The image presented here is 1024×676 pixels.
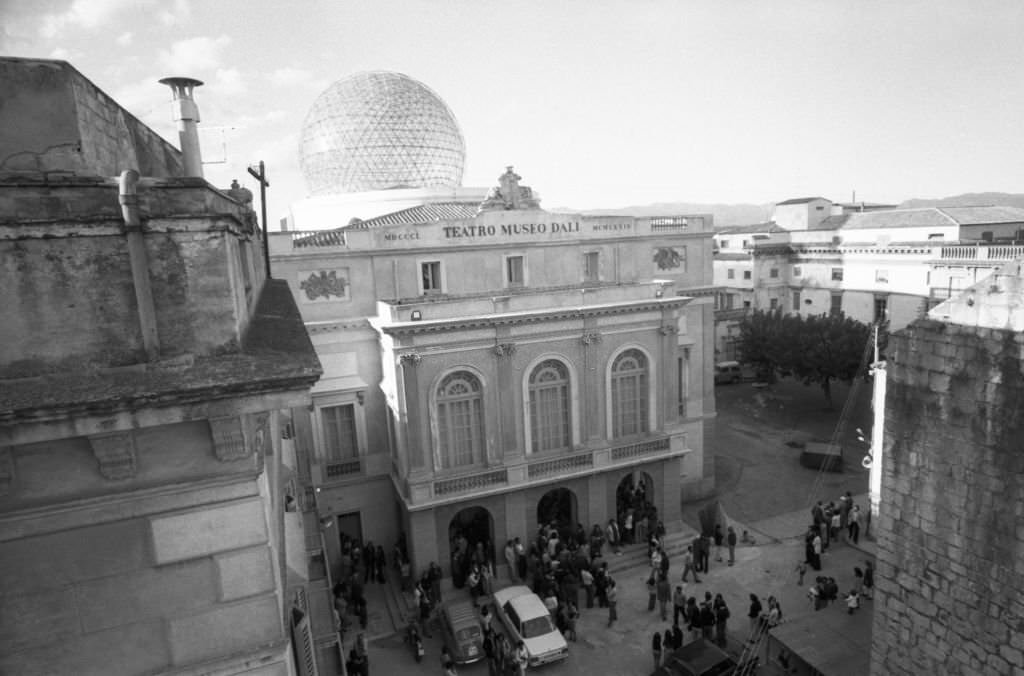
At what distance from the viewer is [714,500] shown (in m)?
26.2

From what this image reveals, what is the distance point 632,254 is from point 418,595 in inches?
586

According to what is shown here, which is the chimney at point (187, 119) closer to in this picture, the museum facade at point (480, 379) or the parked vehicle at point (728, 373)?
the museum facade at point (480, 379)

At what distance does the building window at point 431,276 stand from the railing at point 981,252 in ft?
83.7

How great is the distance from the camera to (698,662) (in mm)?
14469

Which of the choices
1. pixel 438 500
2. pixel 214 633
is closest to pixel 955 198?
pixel 438 500

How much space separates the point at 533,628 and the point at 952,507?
33.3ft

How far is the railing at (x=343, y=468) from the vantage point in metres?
21.7

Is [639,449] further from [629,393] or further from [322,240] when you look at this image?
[322,240]

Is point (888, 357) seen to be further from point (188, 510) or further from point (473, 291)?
point (473, 291)

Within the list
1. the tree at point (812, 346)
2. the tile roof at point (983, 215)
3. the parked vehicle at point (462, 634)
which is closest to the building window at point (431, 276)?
the parked vehicle at point (462, 634)

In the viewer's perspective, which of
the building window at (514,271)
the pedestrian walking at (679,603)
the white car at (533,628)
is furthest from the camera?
the building window at (514,271)

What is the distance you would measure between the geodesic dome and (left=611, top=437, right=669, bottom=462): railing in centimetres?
1689

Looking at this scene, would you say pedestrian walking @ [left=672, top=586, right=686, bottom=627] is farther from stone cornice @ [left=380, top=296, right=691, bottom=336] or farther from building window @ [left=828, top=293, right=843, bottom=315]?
building window @ [left=828, top=293, right=843, bottom=315]

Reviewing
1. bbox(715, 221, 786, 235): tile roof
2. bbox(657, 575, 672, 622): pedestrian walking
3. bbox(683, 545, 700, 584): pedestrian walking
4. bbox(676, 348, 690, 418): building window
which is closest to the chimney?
bbox(657, 575, 672, 622): pedestrian walking
